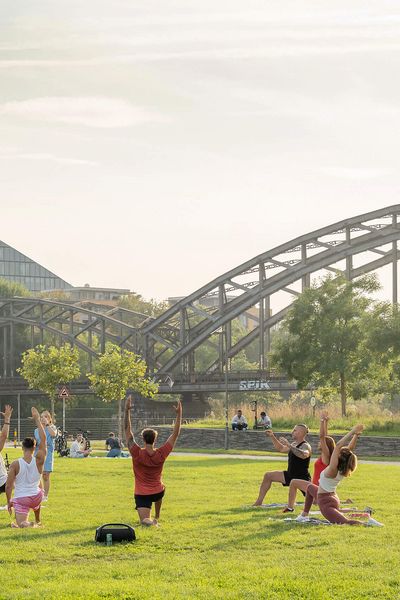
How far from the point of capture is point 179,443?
60.5m

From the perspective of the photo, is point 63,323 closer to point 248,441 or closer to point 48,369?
point 48,369

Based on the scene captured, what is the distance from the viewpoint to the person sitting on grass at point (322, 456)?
18.5 meters

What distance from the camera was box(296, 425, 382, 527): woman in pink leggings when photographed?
17484 mm

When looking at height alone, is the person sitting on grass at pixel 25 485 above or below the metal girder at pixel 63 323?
below

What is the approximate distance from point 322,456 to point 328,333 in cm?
4226

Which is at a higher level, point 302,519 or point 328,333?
point 328,333

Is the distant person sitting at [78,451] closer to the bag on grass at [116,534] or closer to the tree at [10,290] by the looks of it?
the bag on grass at [116,534]

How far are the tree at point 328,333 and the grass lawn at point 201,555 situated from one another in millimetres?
37283

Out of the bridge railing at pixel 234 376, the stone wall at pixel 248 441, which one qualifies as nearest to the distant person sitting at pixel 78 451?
the stone wall at pixel 248 441

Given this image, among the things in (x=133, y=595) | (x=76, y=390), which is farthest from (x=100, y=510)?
(x=76, y=390)

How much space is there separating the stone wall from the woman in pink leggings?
1116 inches

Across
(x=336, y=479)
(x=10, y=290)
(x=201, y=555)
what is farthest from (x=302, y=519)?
(x=10, y=290)

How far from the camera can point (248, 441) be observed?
5472 cm

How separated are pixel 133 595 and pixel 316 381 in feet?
168
